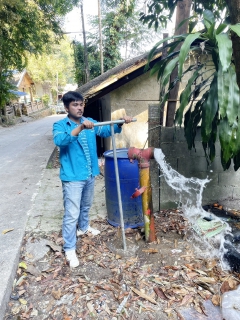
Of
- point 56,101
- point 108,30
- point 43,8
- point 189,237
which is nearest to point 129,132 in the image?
point 189,237

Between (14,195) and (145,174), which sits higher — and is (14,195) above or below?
below

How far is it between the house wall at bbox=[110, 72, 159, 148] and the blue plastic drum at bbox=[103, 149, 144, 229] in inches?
114

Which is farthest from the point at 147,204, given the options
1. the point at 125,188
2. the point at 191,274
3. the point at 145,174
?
the point at 191,274

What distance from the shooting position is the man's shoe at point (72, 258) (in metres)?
2.79

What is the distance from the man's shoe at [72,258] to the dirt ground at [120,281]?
0.17ft

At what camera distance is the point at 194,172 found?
Result: 3.73 m

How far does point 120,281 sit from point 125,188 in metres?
1.15

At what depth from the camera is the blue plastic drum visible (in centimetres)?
330

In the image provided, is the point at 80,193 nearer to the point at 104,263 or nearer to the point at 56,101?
the point at 104,263

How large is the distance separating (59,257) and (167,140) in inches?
78.8

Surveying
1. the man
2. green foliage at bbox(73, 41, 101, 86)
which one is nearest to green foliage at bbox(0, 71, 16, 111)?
green foliage at bbox(73, 41, 101, 86)

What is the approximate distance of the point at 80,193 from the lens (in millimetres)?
2865

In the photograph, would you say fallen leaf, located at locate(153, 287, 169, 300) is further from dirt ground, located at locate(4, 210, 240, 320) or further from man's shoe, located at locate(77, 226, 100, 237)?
man's shoe, located at locate(77, 226, 100, 237)

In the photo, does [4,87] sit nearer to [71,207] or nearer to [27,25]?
[27,25]
